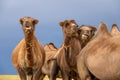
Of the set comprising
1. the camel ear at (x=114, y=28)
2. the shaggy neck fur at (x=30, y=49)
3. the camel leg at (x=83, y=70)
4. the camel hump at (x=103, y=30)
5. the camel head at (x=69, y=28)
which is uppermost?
the camel hump at (x=103, y=30)

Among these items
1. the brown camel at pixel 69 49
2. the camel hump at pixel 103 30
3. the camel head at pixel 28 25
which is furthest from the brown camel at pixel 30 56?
the camel hump at pixel 103 30

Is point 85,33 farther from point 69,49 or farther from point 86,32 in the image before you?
→ point 69,49

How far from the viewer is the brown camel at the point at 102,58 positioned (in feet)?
21.8

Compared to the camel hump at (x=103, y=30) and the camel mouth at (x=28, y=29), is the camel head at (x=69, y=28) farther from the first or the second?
the camel hump at (x=103, y=30)

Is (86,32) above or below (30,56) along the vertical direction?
above

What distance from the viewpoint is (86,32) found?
10.6 meters

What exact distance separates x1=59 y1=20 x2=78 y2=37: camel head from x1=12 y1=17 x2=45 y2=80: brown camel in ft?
2.40

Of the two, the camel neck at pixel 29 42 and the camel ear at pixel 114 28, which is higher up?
the camel neck at pixel 29 42

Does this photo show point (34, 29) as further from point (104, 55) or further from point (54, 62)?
point (104, 55)

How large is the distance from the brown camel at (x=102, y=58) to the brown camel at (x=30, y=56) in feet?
7.33

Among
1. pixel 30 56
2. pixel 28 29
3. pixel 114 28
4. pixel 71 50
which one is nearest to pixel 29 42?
pixel 30 56

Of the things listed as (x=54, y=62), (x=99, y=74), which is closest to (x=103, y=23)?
(x=99, y=74)

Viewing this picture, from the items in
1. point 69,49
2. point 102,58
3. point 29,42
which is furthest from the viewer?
point 69,49

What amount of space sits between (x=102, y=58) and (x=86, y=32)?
3.63 meters
